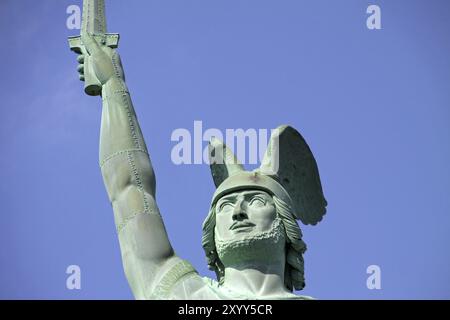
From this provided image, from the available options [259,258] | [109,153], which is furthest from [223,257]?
[109,153]

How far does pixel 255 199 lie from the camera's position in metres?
25.8

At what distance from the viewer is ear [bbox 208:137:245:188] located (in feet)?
87.5

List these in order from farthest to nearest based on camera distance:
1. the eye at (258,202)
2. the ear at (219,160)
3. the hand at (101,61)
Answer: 1. the hand at (101,61)
2. the ear at (219,160)
3. the eye at (258,202)

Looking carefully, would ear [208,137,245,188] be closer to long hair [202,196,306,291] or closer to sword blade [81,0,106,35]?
long hair [202,196,306,291]

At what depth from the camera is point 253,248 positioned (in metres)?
25.1

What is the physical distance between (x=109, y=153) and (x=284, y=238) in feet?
10.5

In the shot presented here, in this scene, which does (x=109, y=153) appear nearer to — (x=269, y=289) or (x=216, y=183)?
(x=216, y=183)

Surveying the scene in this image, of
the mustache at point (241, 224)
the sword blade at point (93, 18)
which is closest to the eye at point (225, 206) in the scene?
the mustache at point (241, 224)

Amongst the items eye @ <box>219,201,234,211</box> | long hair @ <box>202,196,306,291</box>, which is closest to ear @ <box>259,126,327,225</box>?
long hair @ <box>202,196,306,291</box>

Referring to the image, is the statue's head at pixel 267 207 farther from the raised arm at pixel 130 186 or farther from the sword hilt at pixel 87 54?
the sword hilt at pixel 87 54

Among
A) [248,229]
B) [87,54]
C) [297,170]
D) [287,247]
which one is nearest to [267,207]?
[248,229]

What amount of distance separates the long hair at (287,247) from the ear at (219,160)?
82 cm

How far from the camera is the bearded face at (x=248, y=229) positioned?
25172mm

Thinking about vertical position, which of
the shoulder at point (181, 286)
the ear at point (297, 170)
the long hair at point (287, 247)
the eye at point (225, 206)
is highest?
the ear at point (297, 170)
